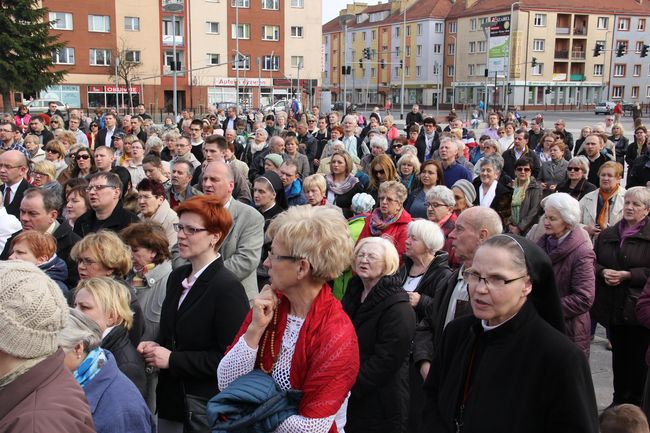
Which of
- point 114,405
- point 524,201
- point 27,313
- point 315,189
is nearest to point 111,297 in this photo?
point 114,405

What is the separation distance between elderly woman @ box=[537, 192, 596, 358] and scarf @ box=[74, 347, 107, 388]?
3394mm

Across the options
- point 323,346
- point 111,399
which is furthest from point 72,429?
point 323,346

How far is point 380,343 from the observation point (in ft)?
12.7

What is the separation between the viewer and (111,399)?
278 cm

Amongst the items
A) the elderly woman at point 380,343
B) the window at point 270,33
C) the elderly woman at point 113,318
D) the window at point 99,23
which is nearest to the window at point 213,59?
the window at point 270,33

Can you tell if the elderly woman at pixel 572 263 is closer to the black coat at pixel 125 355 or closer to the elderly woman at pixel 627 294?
the elderly woman at pixel 627 294

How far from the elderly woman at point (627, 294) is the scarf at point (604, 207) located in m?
1.69

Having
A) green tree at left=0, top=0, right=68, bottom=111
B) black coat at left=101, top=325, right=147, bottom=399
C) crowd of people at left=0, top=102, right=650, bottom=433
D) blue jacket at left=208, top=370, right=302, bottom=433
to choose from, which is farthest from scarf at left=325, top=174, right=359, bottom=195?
green tree at left=0, top=0, right=68, bottom=111

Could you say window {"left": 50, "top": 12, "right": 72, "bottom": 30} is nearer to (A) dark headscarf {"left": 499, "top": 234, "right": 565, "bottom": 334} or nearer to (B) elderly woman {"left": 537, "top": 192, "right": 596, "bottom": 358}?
(B) elderly woman {"left": 537, "top": 192, "right": 596, "bottom": 358}

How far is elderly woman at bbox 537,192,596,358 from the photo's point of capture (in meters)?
4.84

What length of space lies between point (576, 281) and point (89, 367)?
11.8 ft

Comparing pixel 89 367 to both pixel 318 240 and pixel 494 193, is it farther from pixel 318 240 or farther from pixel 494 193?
pixel 494 193

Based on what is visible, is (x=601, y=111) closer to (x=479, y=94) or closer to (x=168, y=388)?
(x=479, y=94)

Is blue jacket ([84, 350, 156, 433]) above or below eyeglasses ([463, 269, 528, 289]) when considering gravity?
below
